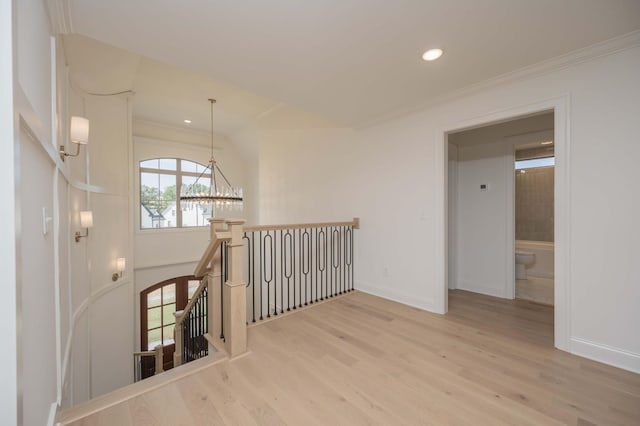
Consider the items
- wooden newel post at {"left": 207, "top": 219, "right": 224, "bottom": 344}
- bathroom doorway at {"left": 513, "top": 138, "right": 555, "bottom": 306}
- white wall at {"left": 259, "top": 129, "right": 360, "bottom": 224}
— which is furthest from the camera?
bathroom doorway at {"left": 513, "top": 138, "right": 555, "bottom": 306}

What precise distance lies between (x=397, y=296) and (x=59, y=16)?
4104 mm

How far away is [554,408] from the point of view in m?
1.59

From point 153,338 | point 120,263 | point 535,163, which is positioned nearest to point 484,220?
point 535,163

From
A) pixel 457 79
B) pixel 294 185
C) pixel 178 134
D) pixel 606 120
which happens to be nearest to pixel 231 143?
pixel 178 134

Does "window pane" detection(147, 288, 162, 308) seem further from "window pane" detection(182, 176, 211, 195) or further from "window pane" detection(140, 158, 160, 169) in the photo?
"window pane" detection(140, 158, 160, 169)

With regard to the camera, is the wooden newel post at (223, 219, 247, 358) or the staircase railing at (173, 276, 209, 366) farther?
the staircase railing at (173, 276, 209, 366)

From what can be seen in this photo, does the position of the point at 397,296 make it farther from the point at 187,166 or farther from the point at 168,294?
the point at 187,166

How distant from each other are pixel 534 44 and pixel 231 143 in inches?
276

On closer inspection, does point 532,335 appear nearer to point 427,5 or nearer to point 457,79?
point 457,79

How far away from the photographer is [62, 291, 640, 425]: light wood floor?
154cm

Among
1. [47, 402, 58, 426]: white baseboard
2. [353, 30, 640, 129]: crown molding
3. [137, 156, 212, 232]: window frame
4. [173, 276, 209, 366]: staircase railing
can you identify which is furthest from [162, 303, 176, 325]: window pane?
[353, 30, 640, 129]: crown molding

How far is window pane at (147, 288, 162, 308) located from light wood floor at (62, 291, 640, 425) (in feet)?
16.5

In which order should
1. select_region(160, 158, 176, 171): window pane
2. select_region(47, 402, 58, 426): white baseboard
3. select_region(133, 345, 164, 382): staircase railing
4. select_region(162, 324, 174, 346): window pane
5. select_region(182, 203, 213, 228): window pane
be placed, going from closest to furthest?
select_region(47, 402, 58, 426): white baseboard, select_region(133, 345, 164, 382): staircase railing, select_region(162, 324, 174, 346): window pane, select_region(160, 158, 176, 171): window pane, select_region(182, 203, 213, 228): window pane

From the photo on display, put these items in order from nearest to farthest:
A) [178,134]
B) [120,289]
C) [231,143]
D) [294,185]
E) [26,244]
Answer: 1. [26,244]
2. [120,289]
3. [294,185]
4. [178,134]
5. [231,143]
